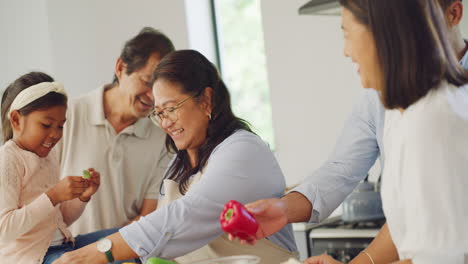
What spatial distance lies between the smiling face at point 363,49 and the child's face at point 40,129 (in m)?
1.27

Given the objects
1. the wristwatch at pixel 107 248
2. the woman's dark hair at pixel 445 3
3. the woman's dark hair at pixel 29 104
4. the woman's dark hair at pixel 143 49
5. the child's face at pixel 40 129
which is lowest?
the wristwatch at pixel 107 248

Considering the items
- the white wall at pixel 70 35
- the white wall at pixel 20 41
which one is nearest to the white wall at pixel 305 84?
the white wall at pixel 70 35

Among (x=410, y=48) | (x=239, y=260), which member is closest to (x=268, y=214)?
(x=239, y=260)

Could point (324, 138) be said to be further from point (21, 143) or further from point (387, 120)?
point (387, 120)

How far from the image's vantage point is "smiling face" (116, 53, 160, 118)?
2484 millimetres

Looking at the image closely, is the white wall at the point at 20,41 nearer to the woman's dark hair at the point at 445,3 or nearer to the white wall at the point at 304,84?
the white wall at the point at 304,84

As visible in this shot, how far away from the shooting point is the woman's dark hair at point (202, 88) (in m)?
1.91

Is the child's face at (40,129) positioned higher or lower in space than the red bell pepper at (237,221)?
higher

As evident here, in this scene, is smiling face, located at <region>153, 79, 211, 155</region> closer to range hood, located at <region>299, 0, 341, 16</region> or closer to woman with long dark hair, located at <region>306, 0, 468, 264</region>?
woman with long dark hair, located at <region>306, 0, 468, 264</region>

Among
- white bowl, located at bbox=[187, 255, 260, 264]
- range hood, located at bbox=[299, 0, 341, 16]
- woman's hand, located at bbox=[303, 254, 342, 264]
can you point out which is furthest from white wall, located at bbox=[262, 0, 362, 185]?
white bowl, located at bbox=[187, 255, 260, 264]

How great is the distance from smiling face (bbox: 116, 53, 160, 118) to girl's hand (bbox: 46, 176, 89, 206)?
55 cm

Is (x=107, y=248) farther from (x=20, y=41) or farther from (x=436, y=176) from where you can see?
(x=20, y=41)

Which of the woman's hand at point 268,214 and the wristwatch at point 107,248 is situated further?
the wristwatch at point 107,248

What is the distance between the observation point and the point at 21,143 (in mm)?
2158
